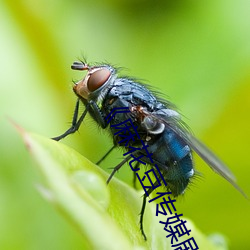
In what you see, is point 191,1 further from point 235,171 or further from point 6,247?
point 6,247

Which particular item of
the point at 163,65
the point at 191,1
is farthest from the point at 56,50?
the point at 191,1

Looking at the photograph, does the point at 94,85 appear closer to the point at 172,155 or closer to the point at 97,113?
the point at 97,113

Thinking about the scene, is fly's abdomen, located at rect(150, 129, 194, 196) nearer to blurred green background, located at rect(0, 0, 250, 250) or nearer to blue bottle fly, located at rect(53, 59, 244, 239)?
blue bottle fly, located at rect(53, 59, 244, 239)

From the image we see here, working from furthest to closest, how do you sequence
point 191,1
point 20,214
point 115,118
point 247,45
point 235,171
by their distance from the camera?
point 191,1
point 247,45
point 235,171
point 20,214
point 115,118

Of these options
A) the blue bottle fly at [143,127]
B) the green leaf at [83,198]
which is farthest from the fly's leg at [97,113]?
the green leaf at [83,198]

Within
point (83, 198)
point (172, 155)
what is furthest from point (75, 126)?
point (83, 198)

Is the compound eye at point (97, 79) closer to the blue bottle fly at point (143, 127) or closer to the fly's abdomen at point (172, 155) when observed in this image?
the blue bottle fly at point (143, 127)
